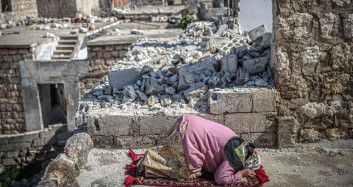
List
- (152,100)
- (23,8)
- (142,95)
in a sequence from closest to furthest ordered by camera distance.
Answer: (152,100) → (142,95) → (23,8)

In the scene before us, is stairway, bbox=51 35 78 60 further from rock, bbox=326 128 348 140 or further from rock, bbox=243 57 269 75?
rock, bbox=326 128 348 140

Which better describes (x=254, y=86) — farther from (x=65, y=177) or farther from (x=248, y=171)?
(x=65, y=177)

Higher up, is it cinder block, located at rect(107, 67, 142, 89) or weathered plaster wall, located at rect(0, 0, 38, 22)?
weathered plaster wall, located at rect(0, 0, 38, 22)

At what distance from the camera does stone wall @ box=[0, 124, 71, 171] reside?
10320 mm

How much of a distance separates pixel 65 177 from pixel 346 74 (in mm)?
3602

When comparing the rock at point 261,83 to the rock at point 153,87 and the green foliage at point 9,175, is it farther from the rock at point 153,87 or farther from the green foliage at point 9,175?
the green foliage at point 9,175

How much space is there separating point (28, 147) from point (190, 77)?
22.5 ft

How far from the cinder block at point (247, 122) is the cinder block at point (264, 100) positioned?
91 millimetres

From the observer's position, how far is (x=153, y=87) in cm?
525

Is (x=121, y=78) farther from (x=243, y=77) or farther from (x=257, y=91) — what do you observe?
(x=257, y=91)

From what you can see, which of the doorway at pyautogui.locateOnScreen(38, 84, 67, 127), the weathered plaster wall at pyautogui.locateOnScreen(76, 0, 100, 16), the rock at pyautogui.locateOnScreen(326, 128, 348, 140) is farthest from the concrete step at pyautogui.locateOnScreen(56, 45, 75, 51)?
the rock at pyautogui.locateOnScreen(326, 128, 348, 140)

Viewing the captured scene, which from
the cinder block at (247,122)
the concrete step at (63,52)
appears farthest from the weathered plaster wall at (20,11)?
the cinder block at (247,122)

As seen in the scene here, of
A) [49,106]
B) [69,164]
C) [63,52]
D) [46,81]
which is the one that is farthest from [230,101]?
[49,106]

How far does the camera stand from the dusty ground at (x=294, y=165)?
4184 mm
